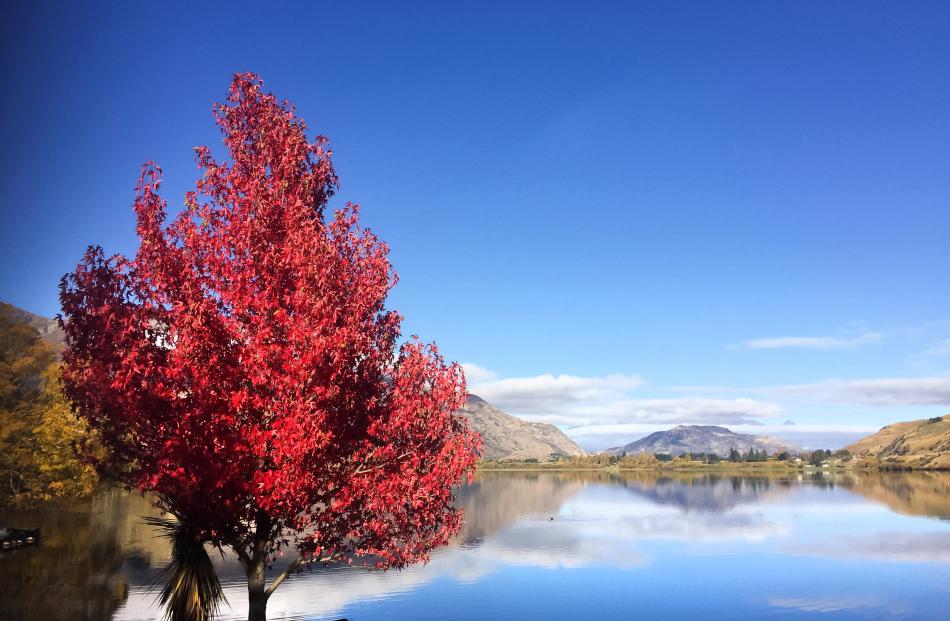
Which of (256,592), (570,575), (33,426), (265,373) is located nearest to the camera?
(265,373)

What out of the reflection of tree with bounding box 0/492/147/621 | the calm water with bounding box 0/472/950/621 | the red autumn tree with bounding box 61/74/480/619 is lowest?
the calm water with bounding box 0/472/950/621

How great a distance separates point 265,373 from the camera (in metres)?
14.3

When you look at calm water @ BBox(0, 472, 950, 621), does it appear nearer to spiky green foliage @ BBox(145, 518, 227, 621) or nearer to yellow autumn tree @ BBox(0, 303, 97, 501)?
yellow autumn tree @ BBox(0, 303, 97, 501)

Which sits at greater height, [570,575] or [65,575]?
[65,575]

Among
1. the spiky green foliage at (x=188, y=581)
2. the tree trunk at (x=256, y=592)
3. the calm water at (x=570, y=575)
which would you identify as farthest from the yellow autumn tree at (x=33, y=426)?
the tree trunk at (x=256, y=592)

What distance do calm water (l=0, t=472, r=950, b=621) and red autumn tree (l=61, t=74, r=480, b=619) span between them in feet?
81.1

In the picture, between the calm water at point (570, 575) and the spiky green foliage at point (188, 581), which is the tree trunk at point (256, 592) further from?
the calm water at point (570, 575)

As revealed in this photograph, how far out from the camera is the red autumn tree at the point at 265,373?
48.0ft

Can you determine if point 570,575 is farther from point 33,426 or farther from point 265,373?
point 33,426

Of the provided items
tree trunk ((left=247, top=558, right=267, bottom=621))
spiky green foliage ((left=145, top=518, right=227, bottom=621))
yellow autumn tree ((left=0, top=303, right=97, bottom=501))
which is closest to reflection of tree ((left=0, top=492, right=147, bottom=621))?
yellow autumn tree ((left=0, top=303, right=97, bottom=501))

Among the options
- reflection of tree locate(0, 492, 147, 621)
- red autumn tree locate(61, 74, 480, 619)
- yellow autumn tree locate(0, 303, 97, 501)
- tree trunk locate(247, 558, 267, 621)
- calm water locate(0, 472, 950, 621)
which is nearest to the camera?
red autumn tree locate(61, 74, 480, 619)

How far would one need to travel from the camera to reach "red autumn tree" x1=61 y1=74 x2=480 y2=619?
1462 cm

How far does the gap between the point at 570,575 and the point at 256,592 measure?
48028mm

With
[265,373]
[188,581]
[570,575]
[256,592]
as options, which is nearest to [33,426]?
[570,575]
